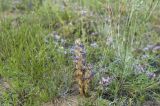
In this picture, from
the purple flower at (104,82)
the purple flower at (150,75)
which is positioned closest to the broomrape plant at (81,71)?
the purple flower at (104,82)

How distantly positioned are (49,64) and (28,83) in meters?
0.23

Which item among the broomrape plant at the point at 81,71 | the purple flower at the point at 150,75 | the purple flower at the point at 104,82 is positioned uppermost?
the broomrape plant at the point at 81,71

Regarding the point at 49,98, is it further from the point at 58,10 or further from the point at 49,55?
the point at 58,10

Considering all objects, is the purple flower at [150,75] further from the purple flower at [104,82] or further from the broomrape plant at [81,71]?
the broomrape plant at [81,71]

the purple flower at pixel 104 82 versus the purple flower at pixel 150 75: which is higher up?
the purple flower at pixel 104 82

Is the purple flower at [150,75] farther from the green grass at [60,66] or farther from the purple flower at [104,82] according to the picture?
the purple flower at [104,82]

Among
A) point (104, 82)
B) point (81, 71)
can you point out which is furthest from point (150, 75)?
point (81, 71)

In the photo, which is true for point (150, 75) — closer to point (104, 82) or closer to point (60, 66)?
point (104, 82)

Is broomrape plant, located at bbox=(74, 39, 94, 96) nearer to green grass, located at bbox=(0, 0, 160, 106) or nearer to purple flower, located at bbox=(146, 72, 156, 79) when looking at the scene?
green grass, located at bbox=(0, 0, 160, 106)

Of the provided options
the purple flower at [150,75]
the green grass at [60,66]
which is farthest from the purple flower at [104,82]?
the purple flower at [150,75]

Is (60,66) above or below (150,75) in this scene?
above

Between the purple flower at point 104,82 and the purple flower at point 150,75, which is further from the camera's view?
the purple flower at point 150,75

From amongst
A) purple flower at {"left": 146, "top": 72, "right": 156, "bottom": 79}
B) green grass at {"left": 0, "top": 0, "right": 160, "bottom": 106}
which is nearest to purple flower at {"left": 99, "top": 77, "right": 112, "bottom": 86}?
green grass at {"left": 0, "top": 0, "right": 160, "bottom": 106}

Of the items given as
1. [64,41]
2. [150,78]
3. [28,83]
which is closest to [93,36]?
[64,41]
